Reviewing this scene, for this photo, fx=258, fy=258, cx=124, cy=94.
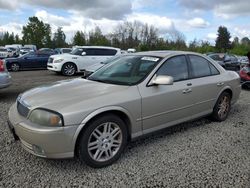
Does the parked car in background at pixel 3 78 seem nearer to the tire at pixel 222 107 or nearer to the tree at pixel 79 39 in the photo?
the tire at pixel 222 107

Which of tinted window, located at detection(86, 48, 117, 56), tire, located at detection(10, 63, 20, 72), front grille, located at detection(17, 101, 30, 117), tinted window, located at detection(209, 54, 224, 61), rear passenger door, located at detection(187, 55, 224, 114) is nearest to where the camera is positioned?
front grille, located at detection(17, 101, 30, 117)

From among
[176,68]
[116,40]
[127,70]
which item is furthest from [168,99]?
[116,40]

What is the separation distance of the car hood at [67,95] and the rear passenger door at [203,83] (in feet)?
A: 5.05

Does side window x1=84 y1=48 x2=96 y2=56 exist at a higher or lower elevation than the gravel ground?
higher

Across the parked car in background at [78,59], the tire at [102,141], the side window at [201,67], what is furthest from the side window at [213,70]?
the parked car in background at [78,59]

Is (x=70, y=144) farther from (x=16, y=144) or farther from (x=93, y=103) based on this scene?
(x=16, y=144)

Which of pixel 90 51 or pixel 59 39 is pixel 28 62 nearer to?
pixel 90 51

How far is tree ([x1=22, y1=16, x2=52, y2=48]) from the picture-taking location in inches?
2330

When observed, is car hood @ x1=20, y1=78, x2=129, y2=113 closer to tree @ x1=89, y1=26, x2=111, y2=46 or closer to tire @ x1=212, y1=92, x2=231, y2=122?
tire @ x1=212, y1=92, x2=231, y2=122

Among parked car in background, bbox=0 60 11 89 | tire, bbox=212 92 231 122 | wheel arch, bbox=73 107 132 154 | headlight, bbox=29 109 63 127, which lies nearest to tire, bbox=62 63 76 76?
parked car in background, bbox=0 60 11 89

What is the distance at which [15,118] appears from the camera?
3.40m

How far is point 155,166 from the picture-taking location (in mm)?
3391

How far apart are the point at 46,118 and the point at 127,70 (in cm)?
168

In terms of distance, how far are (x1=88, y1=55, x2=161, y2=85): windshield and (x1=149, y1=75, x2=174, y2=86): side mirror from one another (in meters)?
0.15
